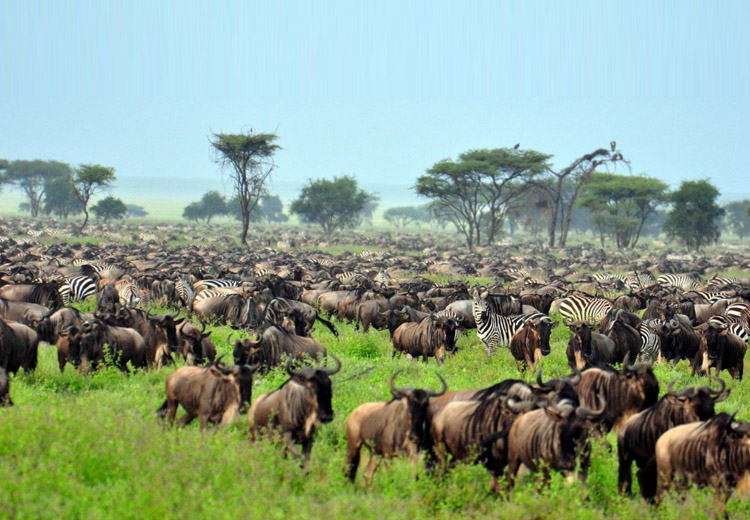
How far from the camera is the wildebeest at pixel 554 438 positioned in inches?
268

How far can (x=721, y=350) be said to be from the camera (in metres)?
13.1

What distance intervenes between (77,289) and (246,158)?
37.4 meters

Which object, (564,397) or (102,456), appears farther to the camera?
(564,397)

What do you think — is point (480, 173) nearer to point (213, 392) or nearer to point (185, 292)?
point (185, 292)

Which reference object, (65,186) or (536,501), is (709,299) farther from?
(65,186)

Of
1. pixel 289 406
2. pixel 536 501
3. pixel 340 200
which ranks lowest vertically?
pixel 536 501

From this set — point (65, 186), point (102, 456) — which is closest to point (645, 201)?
point (102, 456)

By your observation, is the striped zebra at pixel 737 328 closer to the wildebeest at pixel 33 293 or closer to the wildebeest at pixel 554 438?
the wildebeest at pixel 554 438

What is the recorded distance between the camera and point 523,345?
1308 centimetres

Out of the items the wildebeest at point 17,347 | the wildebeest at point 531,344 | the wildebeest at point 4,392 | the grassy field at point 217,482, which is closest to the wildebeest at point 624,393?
the grassy field at point 217,482

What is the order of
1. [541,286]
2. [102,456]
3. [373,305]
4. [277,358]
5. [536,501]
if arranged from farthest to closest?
[541,286], [373,305], [277,358], [102,456], [536,501]

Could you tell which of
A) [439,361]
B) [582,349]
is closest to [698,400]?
[582,349]

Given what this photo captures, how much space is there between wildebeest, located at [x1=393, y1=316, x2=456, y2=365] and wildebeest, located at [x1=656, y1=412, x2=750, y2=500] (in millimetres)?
6394

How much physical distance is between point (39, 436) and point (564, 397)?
209 inches
